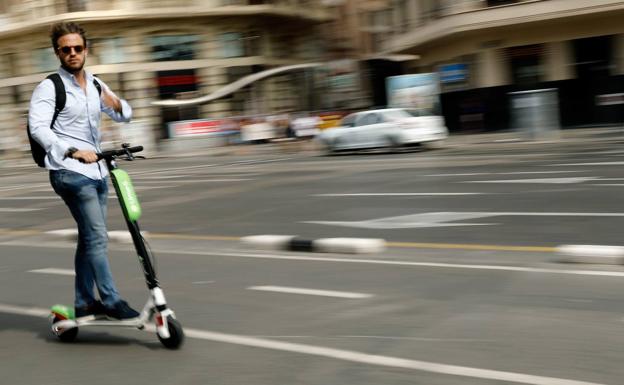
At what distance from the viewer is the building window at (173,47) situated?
42.2 m

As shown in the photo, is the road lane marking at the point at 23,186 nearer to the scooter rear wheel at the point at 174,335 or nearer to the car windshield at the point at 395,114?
the car windshield at the point at 395,114

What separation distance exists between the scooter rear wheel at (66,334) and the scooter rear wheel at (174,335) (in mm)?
683

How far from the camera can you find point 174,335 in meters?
4.75

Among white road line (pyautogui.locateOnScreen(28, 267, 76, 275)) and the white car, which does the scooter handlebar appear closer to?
white road line (pyautogui.locateOnScreen(28, 267, 76, 275))

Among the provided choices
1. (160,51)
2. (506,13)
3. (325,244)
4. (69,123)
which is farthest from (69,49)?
(160,51)

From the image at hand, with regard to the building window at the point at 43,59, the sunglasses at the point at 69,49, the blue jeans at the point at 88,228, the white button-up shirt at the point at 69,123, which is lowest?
the blue jeans at the point at 88,228

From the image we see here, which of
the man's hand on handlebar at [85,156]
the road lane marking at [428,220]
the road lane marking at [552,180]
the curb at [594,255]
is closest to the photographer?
the man's hand on handlebar at [85,156]

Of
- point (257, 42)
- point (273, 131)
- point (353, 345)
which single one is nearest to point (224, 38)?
point (257, 42)

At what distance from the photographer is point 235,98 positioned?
4319 centimetres

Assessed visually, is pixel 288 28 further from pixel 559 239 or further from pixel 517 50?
pixel 559 239

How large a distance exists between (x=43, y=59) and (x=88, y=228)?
4047 centimetres

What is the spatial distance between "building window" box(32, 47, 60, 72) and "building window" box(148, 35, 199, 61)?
4.99 m

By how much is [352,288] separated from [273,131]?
30.6 meters

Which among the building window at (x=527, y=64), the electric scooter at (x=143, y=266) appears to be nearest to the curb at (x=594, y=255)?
the electric scooter at (x=143, y=266)
